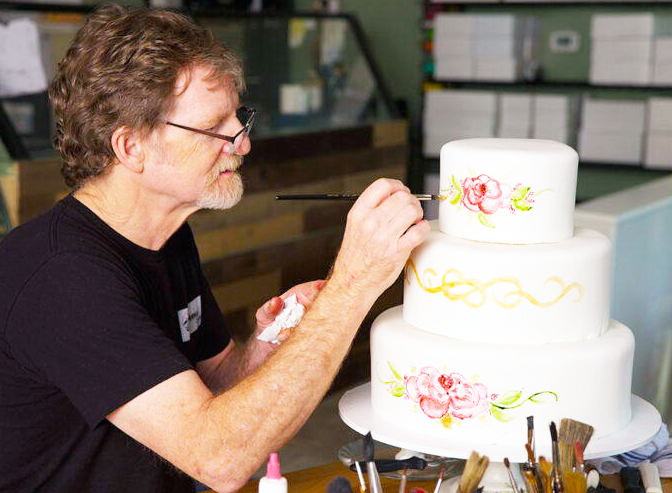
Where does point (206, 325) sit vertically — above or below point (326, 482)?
above

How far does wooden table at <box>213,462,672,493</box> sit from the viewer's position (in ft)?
4.87

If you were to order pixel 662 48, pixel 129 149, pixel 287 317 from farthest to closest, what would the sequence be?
pixel 662 48, pixel 287 317, pixel 129 149

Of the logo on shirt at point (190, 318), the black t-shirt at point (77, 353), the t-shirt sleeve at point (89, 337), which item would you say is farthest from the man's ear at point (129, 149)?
the logo on shirt at point (190, 318)

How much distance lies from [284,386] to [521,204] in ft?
1.44

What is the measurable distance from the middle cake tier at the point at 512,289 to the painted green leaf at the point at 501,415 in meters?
0.10

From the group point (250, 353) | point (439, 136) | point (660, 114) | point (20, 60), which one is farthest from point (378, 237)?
point (439, 136)

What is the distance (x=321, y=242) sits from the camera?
13.2ft

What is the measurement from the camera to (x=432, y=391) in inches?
53.4

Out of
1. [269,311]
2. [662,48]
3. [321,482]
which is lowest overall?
[321,482]

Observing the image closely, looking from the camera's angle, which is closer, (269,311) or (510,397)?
(510,397)

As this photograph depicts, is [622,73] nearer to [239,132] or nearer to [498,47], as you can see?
[498,47]

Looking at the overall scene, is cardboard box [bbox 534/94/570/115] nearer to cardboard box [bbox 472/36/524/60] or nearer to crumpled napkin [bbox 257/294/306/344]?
cardboard box [bbox 472/36/524/60]

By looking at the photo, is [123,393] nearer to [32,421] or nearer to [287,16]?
[32,421]

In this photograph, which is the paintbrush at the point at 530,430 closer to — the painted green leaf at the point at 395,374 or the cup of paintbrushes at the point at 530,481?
the cup of paintbrushes at the point at 530,481
